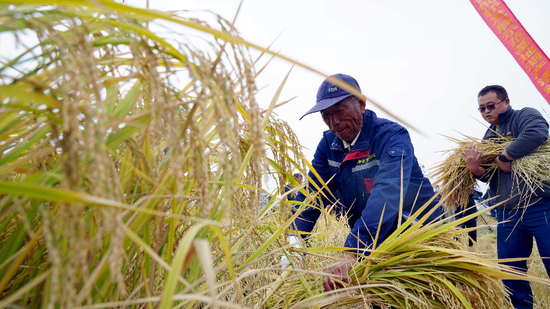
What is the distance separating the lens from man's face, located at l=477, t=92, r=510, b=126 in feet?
12.1

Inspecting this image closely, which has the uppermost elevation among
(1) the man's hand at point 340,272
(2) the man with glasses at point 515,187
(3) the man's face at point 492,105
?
(3) the man's face at point 492,105

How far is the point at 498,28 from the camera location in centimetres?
603

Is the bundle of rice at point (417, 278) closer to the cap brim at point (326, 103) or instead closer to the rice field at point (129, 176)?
the rice field at point (129, 176)

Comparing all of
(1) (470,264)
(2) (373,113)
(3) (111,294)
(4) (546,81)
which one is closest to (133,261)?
(3) (111,294)

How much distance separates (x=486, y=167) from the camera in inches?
147

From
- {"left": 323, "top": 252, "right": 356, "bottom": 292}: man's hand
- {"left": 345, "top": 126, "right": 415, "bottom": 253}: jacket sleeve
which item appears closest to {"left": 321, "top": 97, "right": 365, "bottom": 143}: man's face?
{"left": 345, "top": 126, "right": 415, "bottom": 253}: jacket sleeve

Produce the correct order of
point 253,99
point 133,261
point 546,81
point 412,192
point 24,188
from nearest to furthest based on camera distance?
point 24,188
point 253,99
point 133,261
point 412,192
point 546,81

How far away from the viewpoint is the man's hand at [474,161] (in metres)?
3.56

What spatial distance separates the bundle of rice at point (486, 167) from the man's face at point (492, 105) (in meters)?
0.30

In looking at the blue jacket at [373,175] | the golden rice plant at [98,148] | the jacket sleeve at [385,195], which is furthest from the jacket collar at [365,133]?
the golden rice plant at [98,148]

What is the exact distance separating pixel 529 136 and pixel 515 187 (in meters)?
0.58

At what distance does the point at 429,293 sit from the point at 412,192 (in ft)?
4.56

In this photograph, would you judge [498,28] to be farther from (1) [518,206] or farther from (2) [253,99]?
(2) [253,99]

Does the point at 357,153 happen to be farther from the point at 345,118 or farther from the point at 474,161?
the point at 474,161
